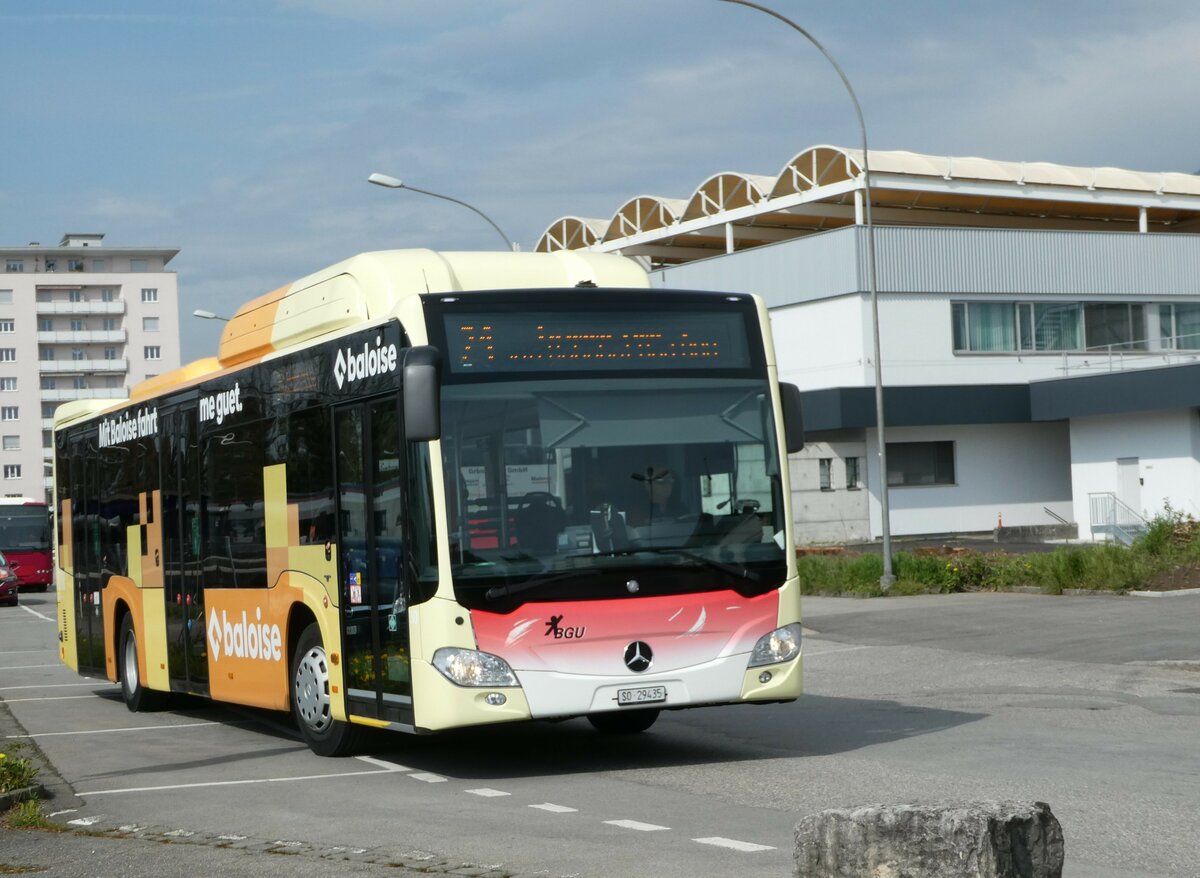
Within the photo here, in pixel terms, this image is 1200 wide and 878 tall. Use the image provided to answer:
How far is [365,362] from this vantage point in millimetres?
11188

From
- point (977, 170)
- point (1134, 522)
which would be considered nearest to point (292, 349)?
→ point (1134, 522)

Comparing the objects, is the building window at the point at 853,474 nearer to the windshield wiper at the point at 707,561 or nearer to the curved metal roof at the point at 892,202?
the curved metal roof at the point at 892,202

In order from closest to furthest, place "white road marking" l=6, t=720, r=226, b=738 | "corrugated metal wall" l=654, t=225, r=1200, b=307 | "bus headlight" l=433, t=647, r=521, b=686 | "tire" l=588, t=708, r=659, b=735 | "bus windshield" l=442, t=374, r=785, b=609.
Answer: "bus headlight" l=433, t=647, r=521, b=686
"bus windshield" l=442, t=374, r=785, b=609
"tire" l=588, t=708, r=659, b=735
"white road marking" l=6, t=720, r=226, b=738
"corrugated metal wall" l=654, t=225, r=1200, b=307

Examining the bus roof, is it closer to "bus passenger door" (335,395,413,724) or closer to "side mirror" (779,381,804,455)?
"bus passenger door" (335,395,413,724)

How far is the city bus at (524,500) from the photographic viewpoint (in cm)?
1027

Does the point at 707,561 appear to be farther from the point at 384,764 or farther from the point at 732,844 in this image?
the point at 732,844

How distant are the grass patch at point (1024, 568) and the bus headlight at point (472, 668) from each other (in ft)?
56.5

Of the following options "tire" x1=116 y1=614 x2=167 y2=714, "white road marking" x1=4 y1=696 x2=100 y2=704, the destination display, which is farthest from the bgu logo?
"white road marking" x1=4 y1=696 x2=100 y2=704

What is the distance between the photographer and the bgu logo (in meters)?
12.7

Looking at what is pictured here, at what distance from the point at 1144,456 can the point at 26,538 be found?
110 ft

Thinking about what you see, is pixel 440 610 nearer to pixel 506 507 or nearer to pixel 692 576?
pixel 506 507

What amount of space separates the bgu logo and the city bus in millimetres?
112

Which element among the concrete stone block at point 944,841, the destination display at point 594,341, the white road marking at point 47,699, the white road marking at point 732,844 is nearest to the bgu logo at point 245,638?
the destination display at point 594,341

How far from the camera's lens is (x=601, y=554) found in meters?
10.4
